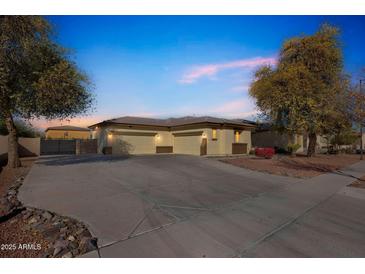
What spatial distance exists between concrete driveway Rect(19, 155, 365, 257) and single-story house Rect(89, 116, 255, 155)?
38.4 ft

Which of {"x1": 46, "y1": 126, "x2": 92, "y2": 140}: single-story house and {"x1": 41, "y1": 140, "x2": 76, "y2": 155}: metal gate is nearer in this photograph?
{"x1": 41, "y1": 140, "x2": 76, "y2": 155}: metal gate

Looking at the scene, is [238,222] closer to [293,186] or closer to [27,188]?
[293,186]

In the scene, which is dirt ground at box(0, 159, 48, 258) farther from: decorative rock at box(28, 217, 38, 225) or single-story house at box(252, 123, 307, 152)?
single-story house at box(252, 123, 307, 152)

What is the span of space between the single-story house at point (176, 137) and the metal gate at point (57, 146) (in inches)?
219

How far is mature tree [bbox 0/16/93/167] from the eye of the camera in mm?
8430

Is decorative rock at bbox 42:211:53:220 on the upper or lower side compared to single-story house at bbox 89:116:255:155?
lower

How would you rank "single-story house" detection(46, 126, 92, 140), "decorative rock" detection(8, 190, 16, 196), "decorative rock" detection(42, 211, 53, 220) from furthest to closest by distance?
"single-story house" detection(46, 126, 92, 140)
"decorative rock" detection(8, 190, 16, 196)
"decorative rock" detection(42, 211, 53, 220)

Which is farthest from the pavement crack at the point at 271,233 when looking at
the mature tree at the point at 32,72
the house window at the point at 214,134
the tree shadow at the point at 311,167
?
the house window at the point at 214,134

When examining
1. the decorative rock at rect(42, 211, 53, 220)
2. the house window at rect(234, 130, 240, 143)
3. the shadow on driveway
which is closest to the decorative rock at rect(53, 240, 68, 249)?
the decorative rock at rect(42, 211, 53, 220)

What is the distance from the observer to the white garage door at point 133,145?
66.5 feet

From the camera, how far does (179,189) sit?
6930 mm

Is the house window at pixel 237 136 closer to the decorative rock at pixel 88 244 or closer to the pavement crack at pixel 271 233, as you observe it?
the pavement crack at pixel 271 233

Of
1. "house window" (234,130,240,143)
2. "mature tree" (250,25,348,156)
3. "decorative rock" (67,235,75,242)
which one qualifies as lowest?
"decorative rock" (67,235,75,242)

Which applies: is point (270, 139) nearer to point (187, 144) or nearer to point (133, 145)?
point (187, 144)
